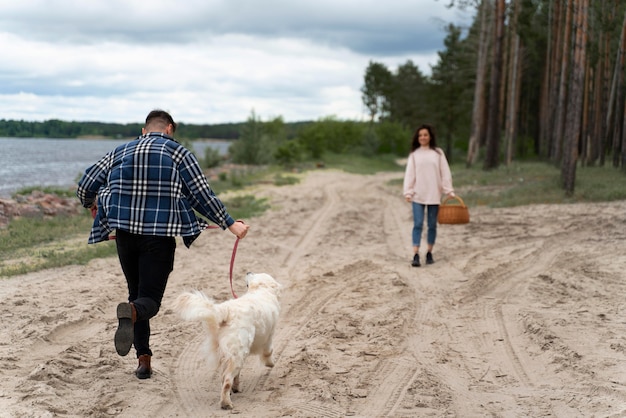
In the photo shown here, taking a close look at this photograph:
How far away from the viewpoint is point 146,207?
199 inches

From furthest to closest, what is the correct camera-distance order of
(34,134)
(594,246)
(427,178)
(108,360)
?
(34,134) → (594,246) → (427,178) → (108,360)

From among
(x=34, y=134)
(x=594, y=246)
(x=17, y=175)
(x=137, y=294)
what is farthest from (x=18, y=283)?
(x=17, y=175)

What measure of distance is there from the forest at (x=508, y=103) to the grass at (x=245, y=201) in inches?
40.8

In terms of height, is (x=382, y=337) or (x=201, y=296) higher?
(x=201, y=296)

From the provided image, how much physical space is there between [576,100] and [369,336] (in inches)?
562

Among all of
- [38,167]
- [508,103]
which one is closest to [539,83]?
[508,103]

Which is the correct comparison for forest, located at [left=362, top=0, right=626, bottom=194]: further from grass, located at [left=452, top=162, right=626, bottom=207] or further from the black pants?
the black pants

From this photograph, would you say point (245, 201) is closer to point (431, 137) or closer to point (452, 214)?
point (452, 214)

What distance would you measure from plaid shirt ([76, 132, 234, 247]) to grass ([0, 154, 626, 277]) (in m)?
5.00

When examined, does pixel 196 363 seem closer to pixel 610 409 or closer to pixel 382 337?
pixel 382 337

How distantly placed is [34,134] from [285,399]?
60.0 ft

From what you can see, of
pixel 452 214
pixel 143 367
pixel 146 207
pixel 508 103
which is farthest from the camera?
pixel 508 103

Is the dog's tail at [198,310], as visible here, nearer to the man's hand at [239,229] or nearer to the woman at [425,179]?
the man's hand at [239,229]

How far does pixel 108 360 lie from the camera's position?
597cm
